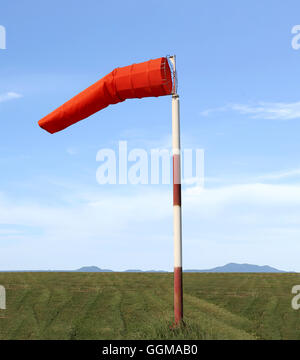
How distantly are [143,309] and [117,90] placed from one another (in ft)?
33.6

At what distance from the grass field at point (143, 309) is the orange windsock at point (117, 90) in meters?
7.75

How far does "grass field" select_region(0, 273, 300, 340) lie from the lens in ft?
50.0

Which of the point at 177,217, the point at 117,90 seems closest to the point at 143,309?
the point at 177,217

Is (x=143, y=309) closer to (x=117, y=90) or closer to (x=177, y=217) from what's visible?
(x=177, y=217)

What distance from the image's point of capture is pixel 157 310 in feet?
64.8

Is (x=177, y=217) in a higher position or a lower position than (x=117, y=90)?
lower

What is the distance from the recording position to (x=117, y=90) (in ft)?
51.9

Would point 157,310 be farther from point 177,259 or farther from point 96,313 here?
point 177,259

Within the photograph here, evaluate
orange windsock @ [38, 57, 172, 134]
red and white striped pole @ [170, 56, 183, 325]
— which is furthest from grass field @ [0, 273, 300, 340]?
orange windsock @ [38, 57, 172, 134]

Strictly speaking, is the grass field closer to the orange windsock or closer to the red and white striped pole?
the red and white striped pole

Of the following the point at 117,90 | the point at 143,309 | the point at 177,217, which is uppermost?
the point at 117,90

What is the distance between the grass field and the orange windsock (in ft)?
Result: 25.4
